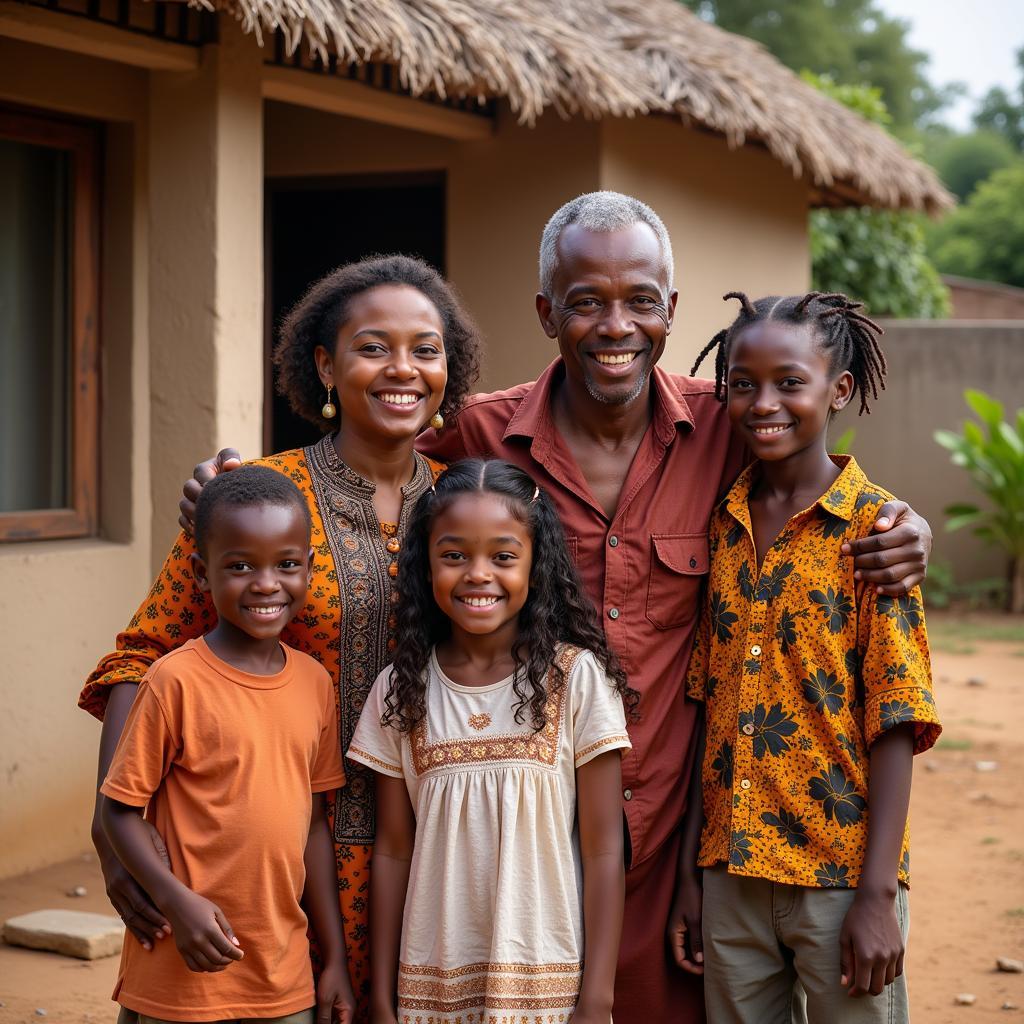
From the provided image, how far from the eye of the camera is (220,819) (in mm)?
2223

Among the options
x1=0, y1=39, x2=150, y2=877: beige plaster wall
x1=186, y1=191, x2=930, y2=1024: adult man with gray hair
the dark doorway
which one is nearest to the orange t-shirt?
x1=186, y1=191, x2=930, y2=1024: adult man with gray hair

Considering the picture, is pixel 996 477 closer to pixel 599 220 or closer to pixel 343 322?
pixel 599 220

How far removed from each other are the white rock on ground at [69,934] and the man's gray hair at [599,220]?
9.07 feet

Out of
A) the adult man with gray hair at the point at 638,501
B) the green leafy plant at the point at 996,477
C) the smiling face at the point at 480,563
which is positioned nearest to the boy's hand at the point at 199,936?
the smiling face at the point at 480,563

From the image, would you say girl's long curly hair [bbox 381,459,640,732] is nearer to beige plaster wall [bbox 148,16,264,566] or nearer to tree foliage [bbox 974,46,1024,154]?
beige plaster wall [bbox 148,16,264,566]

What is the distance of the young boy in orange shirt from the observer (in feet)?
7.24

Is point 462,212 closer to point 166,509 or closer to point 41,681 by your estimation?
point 166,509

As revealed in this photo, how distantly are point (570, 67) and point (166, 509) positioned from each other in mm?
2310

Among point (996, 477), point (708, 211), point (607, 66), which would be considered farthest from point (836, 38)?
point (607, 66)

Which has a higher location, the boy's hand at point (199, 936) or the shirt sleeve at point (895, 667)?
the shirt sleeve at point (895, 667)

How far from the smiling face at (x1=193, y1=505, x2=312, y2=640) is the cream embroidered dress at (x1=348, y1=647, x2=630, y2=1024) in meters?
0.29

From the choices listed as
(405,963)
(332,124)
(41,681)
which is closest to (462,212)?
(332,124)

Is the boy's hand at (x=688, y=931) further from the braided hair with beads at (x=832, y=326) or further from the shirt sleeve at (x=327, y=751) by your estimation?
the braided hair with beads at (x=832, y=326)

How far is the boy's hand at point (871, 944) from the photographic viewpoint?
2262 millimetres
